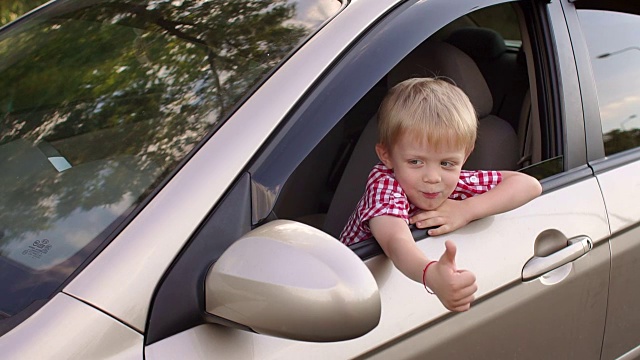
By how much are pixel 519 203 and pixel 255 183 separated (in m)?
0.68

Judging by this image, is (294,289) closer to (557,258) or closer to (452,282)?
(452,282)

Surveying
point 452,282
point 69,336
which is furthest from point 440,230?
point 69,336

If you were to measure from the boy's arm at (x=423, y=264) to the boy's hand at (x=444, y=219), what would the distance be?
0.06m

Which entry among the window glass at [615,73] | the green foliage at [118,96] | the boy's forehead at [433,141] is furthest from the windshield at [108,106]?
the window glass at [615,73]

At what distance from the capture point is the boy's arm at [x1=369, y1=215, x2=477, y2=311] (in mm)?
1414

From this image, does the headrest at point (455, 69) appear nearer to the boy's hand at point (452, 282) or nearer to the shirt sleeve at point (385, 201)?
the shirt sleeve at point (385, 201)

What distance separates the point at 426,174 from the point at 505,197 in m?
0.19

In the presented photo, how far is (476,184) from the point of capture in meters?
2.02

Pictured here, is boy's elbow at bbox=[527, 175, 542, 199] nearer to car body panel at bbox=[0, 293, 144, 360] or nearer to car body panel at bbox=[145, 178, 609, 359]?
car body panel at bbox=[145, 178, 609, 359]

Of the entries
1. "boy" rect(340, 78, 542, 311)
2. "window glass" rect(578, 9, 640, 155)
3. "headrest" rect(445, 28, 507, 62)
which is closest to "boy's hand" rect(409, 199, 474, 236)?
"boy" rect(340, 78, 542, 311)

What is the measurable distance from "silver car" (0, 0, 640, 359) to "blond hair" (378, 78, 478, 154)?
10 centimetres

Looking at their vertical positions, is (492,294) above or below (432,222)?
below

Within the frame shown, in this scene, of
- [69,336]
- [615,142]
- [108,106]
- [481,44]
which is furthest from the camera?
[481,44]

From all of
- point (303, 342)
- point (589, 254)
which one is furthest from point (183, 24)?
point (589, 254)
